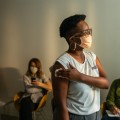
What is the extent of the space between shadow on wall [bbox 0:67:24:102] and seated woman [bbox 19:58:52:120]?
0.67 meters

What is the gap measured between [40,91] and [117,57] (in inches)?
52.5

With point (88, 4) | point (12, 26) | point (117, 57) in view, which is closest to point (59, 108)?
point (117, 57)

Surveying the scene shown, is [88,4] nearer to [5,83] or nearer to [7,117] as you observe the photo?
[5,83]

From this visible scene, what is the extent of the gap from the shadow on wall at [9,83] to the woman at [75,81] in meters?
3.12

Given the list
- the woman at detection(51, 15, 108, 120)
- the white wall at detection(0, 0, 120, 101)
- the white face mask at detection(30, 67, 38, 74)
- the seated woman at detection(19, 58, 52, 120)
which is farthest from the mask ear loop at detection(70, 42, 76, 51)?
the white face mask at detection(30, 67, 38, 74)

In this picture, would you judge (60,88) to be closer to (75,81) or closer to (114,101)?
(75,81)

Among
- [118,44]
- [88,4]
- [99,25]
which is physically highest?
[88,4]

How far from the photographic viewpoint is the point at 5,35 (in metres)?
4.51

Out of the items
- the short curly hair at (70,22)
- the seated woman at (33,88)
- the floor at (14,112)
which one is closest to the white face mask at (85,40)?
the short curly hair at (70,22)

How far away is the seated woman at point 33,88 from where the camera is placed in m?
3.56

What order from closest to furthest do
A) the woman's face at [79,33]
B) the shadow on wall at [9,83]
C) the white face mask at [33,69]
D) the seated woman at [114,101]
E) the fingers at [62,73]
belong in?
the fingers at [62,73]
the woman's face at [79,33]
the seated woman at [114,101]
the white face mask at [33,69]
the shadow on wall at [9,83]

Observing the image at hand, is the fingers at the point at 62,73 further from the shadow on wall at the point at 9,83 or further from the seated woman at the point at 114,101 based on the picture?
the shadow on wall at the point at 9,83

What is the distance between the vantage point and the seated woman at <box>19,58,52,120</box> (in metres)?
3.56

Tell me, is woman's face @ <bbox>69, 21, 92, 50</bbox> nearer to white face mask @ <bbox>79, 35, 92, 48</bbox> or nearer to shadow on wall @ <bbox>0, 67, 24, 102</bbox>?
white face mask @ <bbox>79, 35, 92, 48</bbox>
